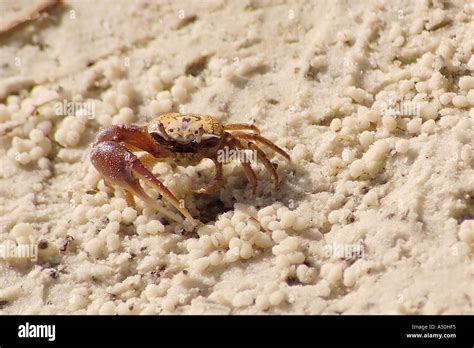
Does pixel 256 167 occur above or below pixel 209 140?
below

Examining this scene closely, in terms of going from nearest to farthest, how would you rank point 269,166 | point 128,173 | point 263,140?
point 128,173
point 269,166
point 263,140

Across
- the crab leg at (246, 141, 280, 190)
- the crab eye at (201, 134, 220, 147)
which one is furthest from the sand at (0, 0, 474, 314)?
the crab eye at (201, 134, 220, 147)

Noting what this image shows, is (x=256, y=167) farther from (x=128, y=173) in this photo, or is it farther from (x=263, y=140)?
(x=128, y=173)

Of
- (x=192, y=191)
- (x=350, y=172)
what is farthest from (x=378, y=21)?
(x=192, y=191)

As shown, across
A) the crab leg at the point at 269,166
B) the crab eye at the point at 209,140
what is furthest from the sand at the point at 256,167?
the crab eye at the point at 209,140

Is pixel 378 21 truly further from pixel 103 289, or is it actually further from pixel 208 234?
pixel 103 289

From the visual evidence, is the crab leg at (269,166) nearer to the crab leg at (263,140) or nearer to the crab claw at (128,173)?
the crab leg at (263,140)

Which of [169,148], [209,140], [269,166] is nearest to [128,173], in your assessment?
[169,148]

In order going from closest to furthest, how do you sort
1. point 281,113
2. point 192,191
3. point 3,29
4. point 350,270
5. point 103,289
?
Result: point 350,270 → point 103,289 → point 192,191 → point 281,113 → point 3,29
